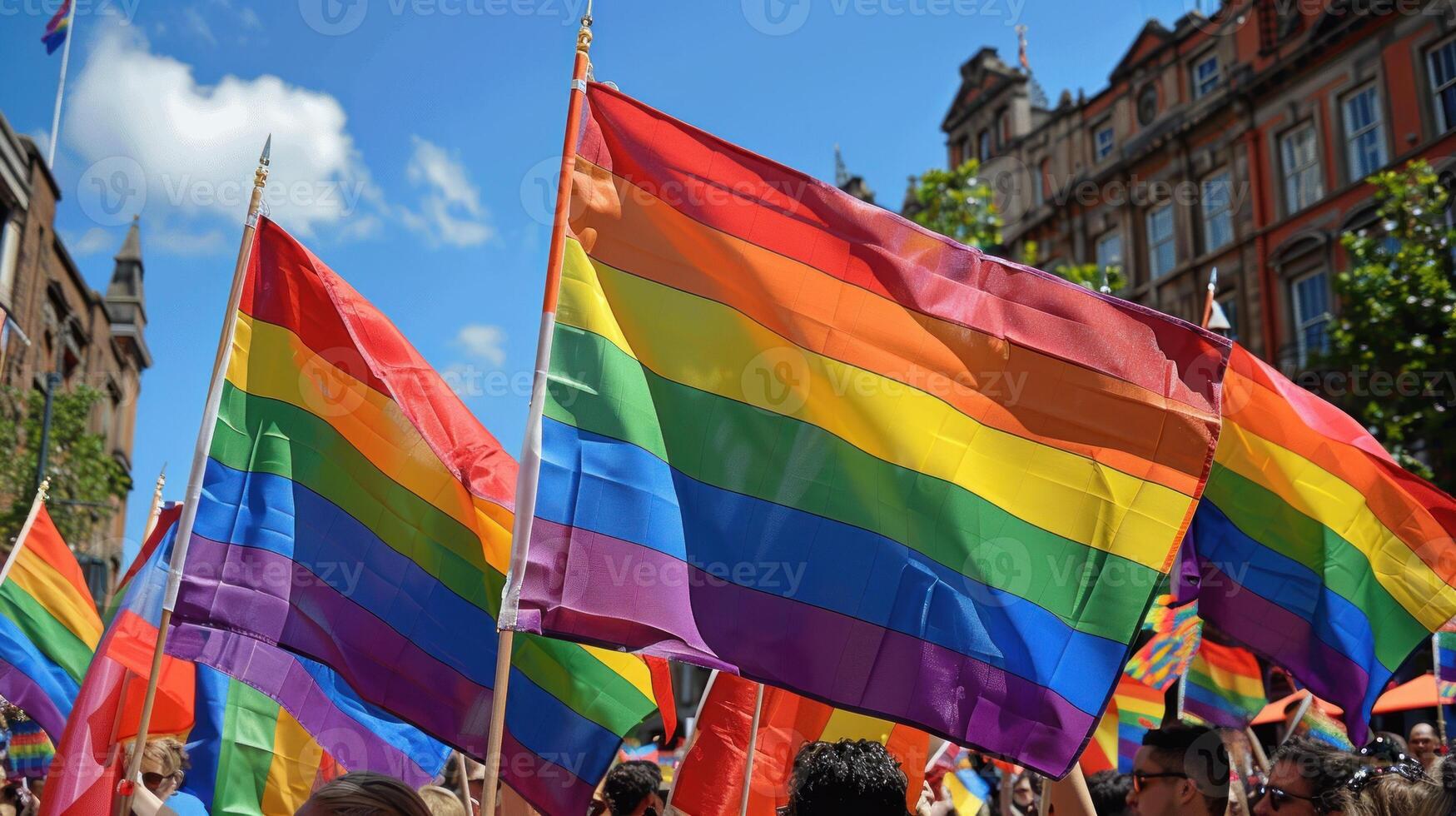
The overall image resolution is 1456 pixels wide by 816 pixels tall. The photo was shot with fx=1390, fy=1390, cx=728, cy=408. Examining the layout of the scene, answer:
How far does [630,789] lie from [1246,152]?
89.1 ft

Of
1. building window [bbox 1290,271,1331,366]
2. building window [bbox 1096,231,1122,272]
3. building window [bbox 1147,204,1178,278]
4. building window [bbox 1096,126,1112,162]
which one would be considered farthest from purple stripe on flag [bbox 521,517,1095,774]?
building window [bbox 1096,126,1112,162]

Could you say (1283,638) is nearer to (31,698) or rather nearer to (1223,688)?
(1223,688)

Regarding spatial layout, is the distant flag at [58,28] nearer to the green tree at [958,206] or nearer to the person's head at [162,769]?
the green tree at [958,206]

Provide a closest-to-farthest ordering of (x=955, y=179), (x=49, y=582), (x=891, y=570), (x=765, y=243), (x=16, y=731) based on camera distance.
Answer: (x=891, y=570) < (x=765, y=243) < (x=49, y=582) < (x=16, y=731) < (x=955, y=179)

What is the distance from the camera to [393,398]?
6008 mm

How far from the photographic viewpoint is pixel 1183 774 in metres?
4.12

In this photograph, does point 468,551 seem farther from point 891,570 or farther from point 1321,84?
point 1321,84

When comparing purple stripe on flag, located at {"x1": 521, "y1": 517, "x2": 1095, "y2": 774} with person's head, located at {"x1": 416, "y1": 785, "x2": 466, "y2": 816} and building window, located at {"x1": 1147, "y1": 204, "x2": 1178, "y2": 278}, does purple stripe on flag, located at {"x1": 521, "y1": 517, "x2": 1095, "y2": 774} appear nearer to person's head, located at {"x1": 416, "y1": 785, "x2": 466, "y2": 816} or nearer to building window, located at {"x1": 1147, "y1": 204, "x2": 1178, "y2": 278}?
person's head, located at {"x1": 416, "y1": 785, "x2": 466, "y2": 816}

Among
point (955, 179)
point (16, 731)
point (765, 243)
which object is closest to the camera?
point (765, 243)

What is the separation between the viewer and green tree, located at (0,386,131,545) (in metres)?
25.5

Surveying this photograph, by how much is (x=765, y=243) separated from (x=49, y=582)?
5110 mm

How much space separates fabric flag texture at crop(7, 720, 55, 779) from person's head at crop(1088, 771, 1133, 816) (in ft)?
20.1

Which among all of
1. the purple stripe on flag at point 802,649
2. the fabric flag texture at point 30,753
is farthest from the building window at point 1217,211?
the purple stripe on flag at point 802,649

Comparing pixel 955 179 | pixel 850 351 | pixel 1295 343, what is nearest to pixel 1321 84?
pixel 1295 343
